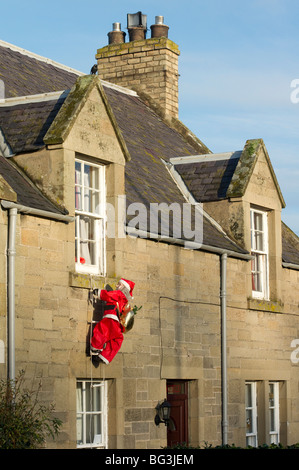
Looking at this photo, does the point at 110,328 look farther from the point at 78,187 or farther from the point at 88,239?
the point at 78,187

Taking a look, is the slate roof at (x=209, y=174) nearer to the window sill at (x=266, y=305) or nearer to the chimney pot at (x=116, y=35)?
the window sill at (x=266, y=305)

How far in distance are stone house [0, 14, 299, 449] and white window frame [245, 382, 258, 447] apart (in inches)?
1.1

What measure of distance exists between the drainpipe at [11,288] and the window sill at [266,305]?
6890mm

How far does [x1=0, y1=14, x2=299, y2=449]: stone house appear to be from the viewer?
14.1 meters

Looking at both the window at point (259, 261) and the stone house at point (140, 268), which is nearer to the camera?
the stone house at point (140, 268)

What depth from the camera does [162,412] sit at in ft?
53.7

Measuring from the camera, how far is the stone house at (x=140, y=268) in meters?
14.1

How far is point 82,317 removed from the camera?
48.4ft

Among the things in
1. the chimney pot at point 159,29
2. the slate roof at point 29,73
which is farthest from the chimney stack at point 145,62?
the slate roof at point 29,73

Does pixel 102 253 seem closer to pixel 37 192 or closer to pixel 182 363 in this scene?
pixel 37 192

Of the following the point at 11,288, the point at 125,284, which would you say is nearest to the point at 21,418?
the point at 11,288

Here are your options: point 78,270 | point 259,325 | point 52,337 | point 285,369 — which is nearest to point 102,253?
point 78,270

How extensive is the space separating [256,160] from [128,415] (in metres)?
6.30

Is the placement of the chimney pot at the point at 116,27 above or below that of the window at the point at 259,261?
above
